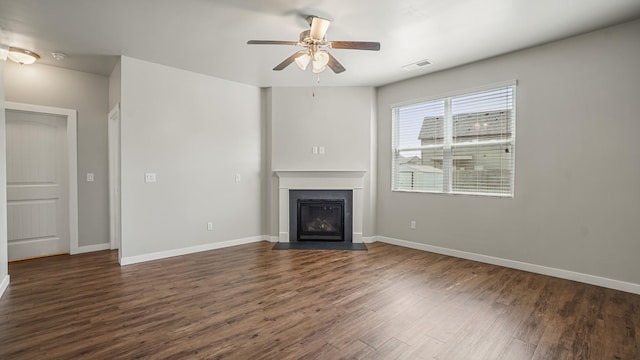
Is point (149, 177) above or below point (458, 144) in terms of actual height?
below

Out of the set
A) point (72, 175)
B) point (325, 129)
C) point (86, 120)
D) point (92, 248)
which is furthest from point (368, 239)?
point (86, 120)

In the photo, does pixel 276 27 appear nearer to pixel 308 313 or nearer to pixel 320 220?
pixel 308 313

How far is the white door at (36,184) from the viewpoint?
3.89 meters

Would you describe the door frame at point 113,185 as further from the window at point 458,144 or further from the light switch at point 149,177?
the window at point 458,144

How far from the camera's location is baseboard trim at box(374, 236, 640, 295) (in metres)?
2.90

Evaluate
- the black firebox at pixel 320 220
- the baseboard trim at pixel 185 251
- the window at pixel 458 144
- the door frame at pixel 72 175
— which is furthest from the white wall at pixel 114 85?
the window at pixel 458 144

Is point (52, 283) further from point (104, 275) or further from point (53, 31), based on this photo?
point (53, 31)

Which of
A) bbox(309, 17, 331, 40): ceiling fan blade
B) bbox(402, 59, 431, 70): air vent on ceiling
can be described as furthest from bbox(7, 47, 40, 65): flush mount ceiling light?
bbox(402, 59, 431, 70): air vent on ceiling

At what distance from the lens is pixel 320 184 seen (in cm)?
491

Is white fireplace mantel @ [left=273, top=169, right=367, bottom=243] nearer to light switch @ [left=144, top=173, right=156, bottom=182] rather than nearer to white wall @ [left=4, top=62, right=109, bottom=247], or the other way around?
light switch @ [left=144, top=173, right=156, bottom=182]

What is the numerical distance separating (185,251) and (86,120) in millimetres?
2471

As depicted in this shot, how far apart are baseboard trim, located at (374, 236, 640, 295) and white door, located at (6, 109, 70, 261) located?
16.9 ft

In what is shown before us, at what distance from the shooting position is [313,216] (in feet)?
16.6

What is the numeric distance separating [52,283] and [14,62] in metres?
2.98
